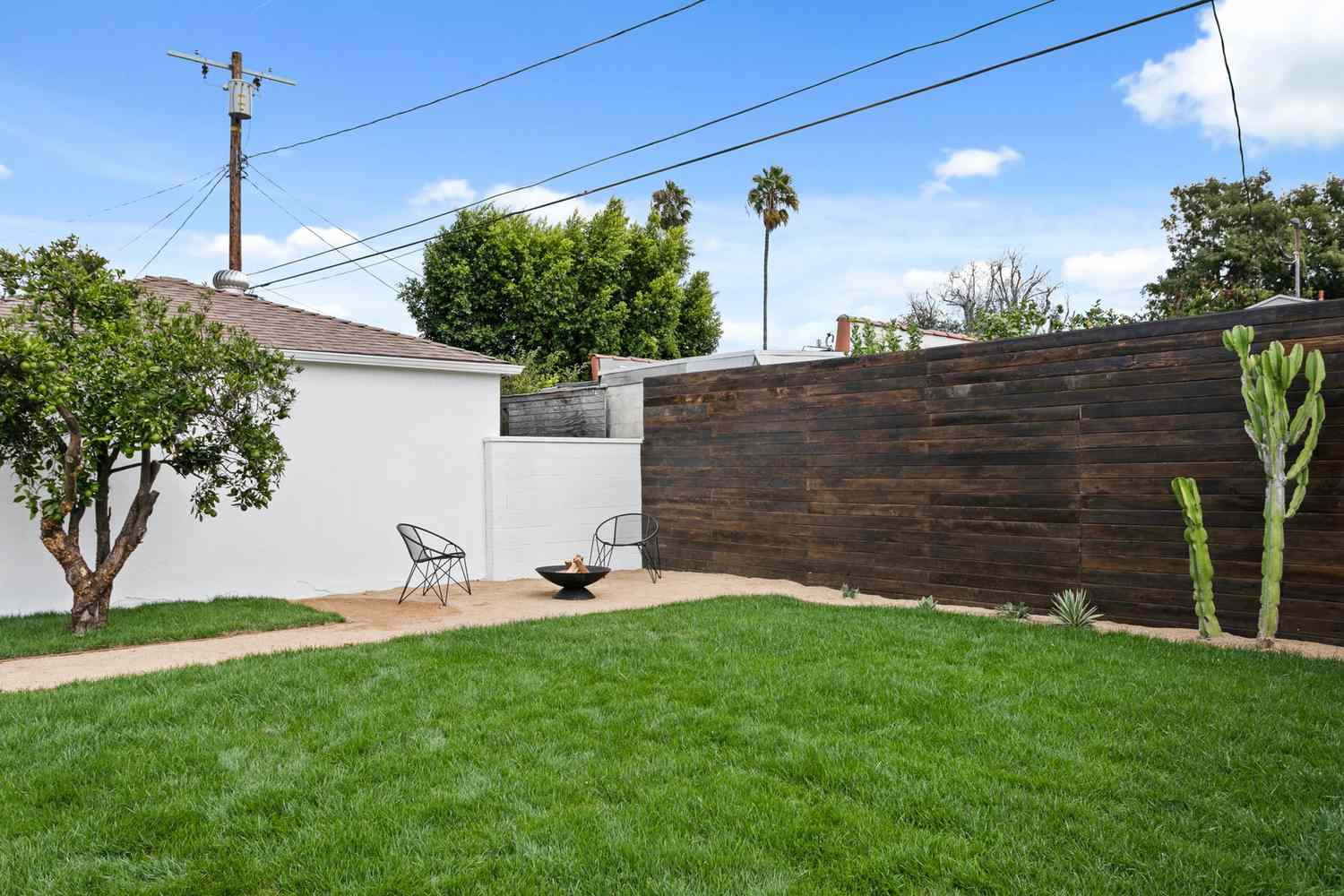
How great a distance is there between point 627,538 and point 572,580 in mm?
2507

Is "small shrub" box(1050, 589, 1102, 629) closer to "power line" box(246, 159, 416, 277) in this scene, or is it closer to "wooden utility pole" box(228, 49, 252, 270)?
"wooden utility pole" box(228, 49, 252, 270)

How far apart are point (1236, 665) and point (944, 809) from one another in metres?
3.28

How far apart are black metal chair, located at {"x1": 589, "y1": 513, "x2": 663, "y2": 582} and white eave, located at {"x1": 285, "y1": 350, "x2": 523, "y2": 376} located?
2356mm

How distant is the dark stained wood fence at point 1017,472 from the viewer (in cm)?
648

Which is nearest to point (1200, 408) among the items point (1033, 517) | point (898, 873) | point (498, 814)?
point (1033, 517)

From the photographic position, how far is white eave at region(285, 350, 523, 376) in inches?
364

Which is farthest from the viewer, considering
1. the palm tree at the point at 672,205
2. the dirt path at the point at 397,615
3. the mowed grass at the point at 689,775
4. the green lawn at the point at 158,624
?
the palm tree at the point at 672,205

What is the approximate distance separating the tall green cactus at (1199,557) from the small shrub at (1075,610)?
81 cm

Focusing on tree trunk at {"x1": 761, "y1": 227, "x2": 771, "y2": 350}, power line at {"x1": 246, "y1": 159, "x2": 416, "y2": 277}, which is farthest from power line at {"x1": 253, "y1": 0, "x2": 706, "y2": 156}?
tree trunk at {"x1": 761, "y1": 227, "x2": 771, "y2": 350}

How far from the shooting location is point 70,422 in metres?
6.60

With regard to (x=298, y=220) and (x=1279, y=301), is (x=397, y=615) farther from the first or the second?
(x=298, y=220)

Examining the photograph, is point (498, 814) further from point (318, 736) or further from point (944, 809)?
point (944, 809)

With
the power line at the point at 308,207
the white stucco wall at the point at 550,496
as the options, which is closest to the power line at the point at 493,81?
the power line at the point at 308,207

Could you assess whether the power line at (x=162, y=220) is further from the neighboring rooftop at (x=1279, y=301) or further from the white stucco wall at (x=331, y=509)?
the neighboring rooftop at (x=1279, y=301)
